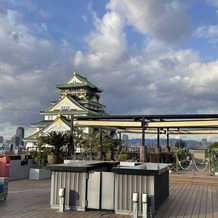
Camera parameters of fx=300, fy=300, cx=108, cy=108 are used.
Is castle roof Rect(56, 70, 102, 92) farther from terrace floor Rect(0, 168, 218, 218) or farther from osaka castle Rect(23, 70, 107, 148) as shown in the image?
terrace floor Rect(0, 168, 218, 218)

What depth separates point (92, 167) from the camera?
7250 millimetres

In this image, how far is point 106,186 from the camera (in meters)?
6.83

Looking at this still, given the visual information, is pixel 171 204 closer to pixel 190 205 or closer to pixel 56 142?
pixel 190 205

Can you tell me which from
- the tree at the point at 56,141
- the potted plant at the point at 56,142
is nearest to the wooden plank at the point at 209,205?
the potted plant at the point at 56,142

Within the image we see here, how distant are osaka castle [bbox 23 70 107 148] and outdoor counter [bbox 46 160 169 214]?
2973 centimetres

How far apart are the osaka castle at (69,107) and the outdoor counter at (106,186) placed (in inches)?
1170

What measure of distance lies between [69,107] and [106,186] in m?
36.1

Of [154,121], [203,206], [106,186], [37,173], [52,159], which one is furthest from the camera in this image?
[154,121]

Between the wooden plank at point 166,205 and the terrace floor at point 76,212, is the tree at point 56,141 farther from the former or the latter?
the wooden plank at point 166,205

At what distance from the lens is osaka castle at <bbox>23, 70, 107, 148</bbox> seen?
38.5 m

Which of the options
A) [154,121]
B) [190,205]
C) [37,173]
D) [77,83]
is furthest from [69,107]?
[190,205]

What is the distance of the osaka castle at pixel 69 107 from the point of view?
126ft

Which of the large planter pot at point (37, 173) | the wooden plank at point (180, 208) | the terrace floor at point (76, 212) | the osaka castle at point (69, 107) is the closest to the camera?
the terrace floor at point (76, 212)

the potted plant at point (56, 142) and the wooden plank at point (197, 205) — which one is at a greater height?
the potted plant at point (56, 142)
